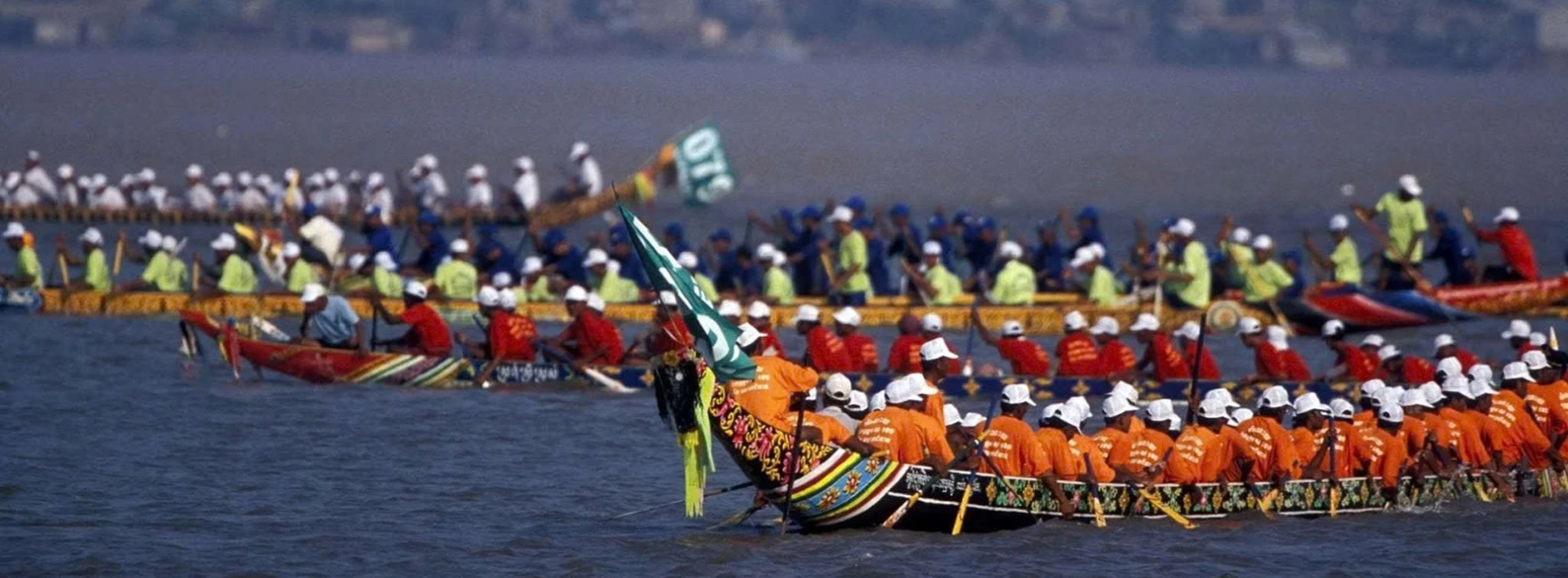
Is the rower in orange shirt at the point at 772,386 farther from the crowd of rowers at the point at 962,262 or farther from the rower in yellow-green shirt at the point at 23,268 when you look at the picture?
the rower in yellow-green shirt at the point at 23,268

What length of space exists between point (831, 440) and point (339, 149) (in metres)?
71.6

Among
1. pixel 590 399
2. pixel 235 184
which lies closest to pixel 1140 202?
pixel 235 184

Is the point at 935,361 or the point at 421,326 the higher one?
the point at 421,326

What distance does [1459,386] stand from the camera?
2428 cm

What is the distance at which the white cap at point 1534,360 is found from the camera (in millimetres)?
25766

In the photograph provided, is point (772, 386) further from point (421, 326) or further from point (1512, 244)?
point (1512, 244)

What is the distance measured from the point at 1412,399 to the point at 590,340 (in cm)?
994

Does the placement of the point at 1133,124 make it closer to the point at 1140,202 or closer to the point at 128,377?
the point at 1140,202

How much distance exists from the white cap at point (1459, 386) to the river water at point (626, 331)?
105cm

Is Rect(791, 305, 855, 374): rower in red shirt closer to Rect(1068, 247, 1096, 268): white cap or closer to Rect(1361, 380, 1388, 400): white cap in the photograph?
Rect(1361, 380, 1388, 400): white cap

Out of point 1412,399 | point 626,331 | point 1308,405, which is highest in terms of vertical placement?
point 626,331

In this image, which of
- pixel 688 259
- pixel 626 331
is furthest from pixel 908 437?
pixel 626 331

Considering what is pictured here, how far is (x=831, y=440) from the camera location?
2131 cm

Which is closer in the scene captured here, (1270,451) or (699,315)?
(699,315)
